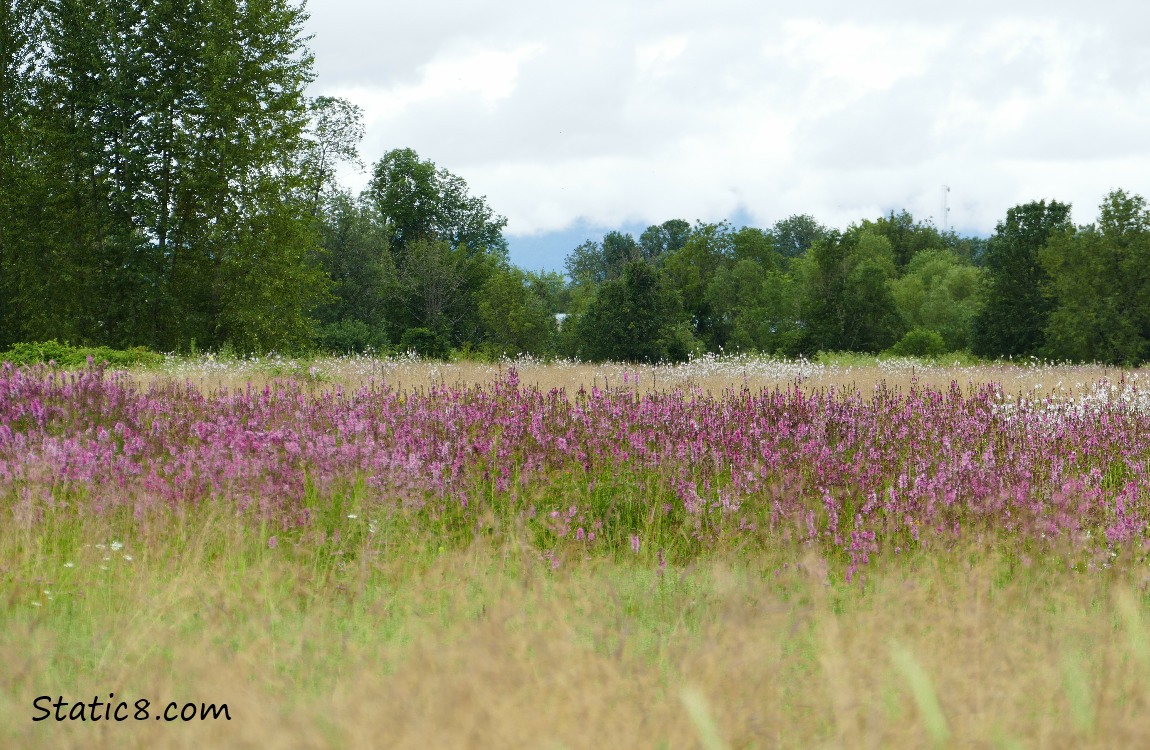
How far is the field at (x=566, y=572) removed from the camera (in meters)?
2.19

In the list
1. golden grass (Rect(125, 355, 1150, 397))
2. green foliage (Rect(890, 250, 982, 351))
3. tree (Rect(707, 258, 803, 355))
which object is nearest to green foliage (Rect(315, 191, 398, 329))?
tree (Rect(707, 258, 803, 355))

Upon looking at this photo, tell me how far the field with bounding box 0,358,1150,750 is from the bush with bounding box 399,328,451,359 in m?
29.3

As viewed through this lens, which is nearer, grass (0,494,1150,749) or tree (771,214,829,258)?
grass (0,494,1150,749)

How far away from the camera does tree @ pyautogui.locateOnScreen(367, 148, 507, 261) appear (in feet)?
163

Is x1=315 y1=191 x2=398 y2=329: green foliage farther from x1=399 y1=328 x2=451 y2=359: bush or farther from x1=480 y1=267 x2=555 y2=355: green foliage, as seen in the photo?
x1=480 y1=267 x2=555 y2=355: green foliage

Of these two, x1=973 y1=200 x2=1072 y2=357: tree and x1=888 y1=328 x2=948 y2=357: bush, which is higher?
x1=973 y1=200 x2=1072 y2=357: tree

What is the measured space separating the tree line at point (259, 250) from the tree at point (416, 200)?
2.06m

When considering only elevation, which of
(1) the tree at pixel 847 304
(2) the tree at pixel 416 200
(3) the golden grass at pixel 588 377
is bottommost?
(3) the golden grass at pixel 588 377

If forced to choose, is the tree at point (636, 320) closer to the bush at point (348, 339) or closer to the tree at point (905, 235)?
the bush at point (348, 339)

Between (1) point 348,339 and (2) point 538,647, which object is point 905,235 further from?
(2) point 538,647

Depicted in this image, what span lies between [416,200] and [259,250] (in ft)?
93.0

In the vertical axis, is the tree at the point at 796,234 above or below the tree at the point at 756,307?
above

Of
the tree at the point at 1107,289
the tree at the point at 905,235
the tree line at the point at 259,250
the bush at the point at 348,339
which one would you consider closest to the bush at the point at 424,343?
the tree line at the point at 259,250

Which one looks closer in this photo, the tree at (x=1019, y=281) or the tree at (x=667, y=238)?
the tree at (x=1019, y=281)
